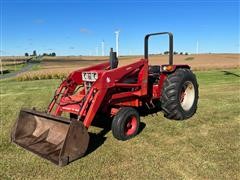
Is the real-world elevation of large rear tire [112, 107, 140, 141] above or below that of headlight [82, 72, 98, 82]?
below

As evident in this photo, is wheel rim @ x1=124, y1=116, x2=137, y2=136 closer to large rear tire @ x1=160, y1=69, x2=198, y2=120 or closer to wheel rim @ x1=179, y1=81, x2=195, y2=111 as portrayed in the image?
large rear tire @ x1=160, y1=69, x2=198, y2=120

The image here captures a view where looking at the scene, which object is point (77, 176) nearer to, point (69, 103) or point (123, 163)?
point (123, 163)

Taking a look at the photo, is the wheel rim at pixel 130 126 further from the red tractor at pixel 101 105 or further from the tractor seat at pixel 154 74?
the tractor seat at pixel 154 74

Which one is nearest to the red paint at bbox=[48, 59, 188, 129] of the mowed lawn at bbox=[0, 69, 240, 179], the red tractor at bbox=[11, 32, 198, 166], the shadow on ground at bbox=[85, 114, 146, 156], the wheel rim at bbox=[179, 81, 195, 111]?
the red tractor at bbox=[11, 32, 198, 166]

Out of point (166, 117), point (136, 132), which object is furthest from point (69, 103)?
point (166, 117)

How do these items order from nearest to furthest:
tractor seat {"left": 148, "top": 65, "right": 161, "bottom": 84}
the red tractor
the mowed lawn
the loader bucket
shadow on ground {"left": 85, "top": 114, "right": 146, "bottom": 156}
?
the mowed lawn < the loader bucket < the red tractor < shadow on ground {"left": 85, "top": 114, "right": 146, "bottom": 156} < tractor seat {"left": 148, "top": 65, "right": 161, "bottom": 84}

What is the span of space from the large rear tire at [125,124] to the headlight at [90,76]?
2.61ft

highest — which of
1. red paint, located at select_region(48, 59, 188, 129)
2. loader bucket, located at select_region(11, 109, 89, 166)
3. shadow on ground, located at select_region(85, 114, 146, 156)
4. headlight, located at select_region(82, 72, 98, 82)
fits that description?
headlight, located at select_region(82, 72, 98, 82)

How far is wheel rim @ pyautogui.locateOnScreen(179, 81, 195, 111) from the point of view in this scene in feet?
23.9

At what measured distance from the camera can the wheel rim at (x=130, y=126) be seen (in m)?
5.63

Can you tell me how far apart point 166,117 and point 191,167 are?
2.67 m

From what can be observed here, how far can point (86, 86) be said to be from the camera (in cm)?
602

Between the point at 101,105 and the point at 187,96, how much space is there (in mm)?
2688

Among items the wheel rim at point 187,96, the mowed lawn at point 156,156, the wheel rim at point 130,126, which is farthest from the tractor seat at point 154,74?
the wheel rim at point 130,126
